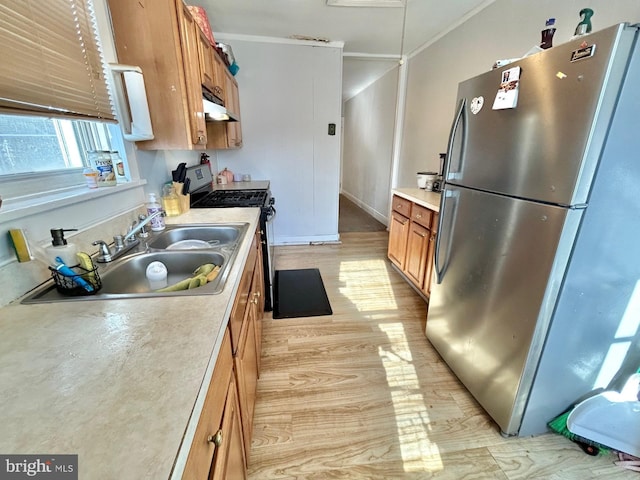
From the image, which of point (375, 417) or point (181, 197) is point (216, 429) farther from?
point (181, 197)

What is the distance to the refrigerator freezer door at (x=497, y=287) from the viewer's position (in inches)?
43.9

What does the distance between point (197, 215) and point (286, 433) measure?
1347 mm

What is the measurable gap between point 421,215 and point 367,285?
886 mm

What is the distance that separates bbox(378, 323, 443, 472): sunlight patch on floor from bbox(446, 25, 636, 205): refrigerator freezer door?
3.87ft

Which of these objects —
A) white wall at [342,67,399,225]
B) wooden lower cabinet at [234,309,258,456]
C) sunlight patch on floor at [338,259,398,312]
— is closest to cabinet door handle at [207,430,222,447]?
wooden lower cabinet at [234,309,258,456]

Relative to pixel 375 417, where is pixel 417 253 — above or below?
above

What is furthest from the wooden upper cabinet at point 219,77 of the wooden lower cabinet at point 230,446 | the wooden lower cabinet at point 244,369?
the wooden lower cabinet at point 230,446

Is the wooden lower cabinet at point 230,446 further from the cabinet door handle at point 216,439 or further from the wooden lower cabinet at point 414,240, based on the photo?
the wooden lower cabinet at point 414,240

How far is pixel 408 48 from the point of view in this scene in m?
3.43

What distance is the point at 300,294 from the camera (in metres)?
2.62

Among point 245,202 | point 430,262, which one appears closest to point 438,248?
point 430,262

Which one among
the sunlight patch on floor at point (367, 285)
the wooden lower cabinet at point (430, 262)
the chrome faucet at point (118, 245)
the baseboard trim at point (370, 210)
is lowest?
the sunlight patch on floor at point (367, 285)

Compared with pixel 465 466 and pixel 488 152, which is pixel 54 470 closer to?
pixel 465 466

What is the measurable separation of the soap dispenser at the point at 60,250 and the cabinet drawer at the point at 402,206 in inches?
93.0
